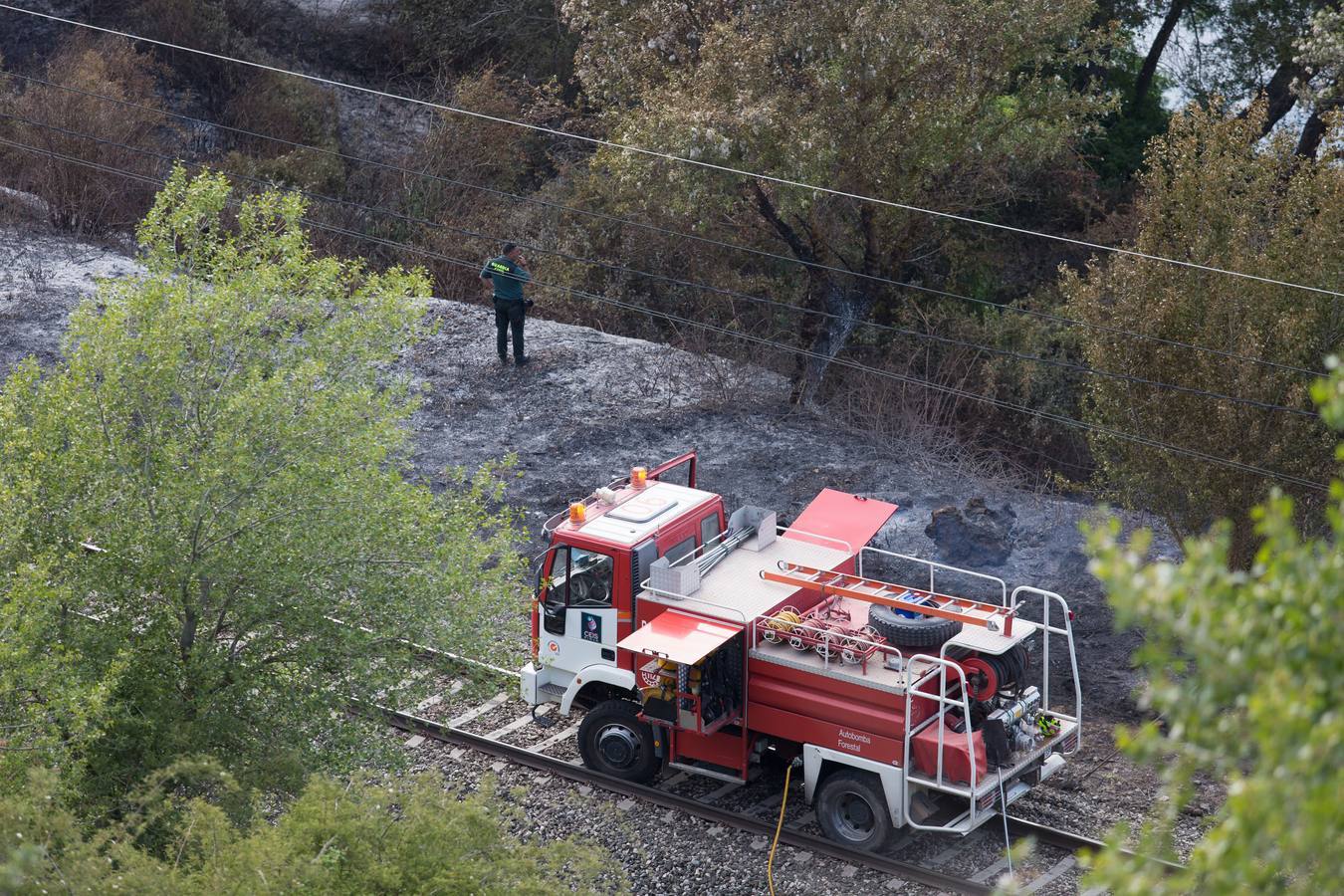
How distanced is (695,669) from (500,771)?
2.68 m

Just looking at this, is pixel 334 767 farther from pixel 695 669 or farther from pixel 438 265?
pixel 438 265

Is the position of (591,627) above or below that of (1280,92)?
below

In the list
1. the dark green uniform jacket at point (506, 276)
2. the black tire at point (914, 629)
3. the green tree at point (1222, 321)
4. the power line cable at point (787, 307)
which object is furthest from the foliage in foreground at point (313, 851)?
the dark green uniform jacket at point (506, 276)

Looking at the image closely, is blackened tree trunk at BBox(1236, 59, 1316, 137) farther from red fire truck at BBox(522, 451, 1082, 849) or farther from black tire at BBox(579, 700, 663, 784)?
black tire at BBox(579, 700, 663, 784)

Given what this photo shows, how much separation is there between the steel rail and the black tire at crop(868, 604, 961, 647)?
1915mm

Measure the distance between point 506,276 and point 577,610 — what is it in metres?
9.33

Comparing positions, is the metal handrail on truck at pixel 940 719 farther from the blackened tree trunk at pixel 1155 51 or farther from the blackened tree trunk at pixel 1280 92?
the blackened tree trunk at pixel 1155 51

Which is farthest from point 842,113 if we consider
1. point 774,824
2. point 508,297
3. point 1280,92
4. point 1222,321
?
point 1280,92

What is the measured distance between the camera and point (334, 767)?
11273mm

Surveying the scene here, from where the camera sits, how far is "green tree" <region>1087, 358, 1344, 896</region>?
4.25 metres

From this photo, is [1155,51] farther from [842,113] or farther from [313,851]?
[313,851]

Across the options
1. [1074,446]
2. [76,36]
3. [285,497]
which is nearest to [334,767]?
[285,497]

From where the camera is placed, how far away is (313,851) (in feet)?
29.1

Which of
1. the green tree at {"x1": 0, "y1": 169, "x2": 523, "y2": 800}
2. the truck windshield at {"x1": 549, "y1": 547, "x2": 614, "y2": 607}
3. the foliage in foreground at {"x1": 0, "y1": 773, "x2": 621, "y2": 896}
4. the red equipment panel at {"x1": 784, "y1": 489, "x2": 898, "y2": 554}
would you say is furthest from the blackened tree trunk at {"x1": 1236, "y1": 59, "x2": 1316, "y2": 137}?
the foliage in foreground at {"x1": 0, "y1": 773, "x2": 621, "y2": 896}
